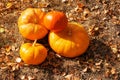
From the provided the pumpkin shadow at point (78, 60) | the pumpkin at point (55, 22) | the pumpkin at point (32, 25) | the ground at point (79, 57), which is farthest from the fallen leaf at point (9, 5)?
the pumpkin shadow at point (78, 60)

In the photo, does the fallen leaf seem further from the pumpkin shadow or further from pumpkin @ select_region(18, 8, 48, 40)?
the pumpkin shadow

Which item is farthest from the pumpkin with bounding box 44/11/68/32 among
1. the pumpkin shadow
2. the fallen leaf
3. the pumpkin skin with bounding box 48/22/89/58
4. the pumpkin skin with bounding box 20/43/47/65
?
the fallen leaf

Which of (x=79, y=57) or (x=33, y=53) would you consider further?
(x=79, y=57)

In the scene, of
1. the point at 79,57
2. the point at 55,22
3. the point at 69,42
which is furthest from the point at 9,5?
the point at 79,57

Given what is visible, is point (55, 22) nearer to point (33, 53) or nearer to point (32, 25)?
point (32, 25)

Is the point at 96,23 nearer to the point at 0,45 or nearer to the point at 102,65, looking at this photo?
the point at 102,65

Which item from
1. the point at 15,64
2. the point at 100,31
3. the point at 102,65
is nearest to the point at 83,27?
the point at 100,31

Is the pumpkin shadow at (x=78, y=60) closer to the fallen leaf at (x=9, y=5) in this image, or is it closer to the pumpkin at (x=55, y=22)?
the pumpkin at (x=55, y=22)
